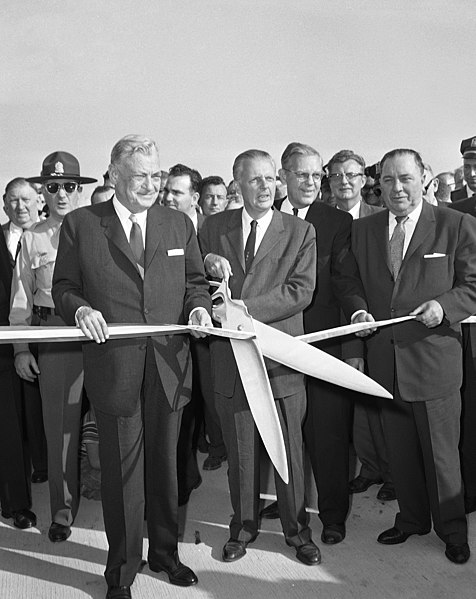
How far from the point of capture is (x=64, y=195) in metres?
4.42

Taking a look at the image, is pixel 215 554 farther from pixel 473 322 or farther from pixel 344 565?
pixel 473 322

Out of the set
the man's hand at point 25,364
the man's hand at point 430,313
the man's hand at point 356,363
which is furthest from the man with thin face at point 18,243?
the man's hand at point 430,313

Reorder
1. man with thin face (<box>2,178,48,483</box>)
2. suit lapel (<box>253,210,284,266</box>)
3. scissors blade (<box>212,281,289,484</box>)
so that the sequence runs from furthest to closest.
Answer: man with thin face (<box>2,178,48,483</box>) < suit lapel (<box>253,210,284,266</box>) < scissors blade (<box>212,281,289,484</box>)

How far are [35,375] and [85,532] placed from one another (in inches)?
39.8

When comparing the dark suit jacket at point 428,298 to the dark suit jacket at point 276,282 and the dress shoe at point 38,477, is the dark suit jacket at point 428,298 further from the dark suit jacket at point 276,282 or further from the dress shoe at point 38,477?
the dress shoe at point 38,477

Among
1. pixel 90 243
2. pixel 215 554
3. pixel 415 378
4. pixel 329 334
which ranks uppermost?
pixel 90 243

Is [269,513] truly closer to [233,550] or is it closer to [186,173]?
[233,550]

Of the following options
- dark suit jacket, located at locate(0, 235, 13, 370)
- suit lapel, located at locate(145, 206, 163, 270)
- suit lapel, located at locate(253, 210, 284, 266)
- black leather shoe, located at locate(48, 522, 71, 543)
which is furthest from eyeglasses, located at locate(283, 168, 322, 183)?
black leather shoe, located at locate(48, 522, 71, 543)

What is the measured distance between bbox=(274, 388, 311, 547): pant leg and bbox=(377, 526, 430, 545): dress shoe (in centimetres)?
45

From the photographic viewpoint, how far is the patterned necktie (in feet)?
12.7

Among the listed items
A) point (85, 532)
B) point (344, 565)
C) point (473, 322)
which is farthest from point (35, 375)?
point (473, 322)

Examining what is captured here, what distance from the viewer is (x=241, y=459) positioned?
3.84m

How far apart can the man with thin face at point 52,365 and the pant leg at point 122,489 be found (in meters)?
0.81

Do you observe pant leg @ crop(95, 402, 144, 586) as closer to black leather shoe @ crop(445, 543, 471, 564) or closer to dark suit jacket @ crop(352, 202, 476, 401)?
dark suit jacket @ crop(352, 202, 476, 401)
